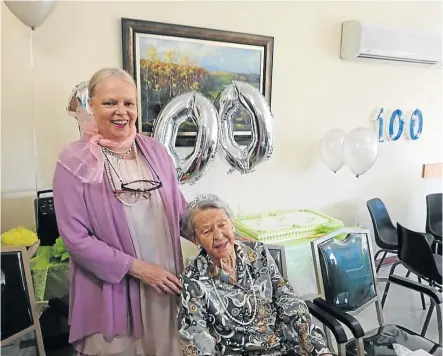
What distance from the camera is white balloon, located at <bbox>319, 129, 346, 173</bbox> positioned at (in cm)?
308

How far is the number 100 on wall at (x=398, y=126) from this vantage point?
3.59 meters

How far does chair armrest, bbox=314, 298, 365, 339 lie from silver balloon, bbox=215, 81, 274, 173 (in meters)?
0.96

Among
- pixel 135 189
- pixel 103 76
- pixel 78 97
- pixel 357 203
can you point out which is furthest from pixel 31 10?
pixel 357 203

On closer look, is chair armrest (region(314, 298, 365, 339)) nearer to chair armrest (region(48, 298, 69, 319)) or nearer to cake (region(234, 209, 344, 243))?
cake (region(234, 209, 344, 243))

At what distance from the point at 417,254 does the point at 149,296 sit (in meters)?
2.00

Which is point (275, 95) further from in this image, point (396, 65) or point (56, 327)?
point (56, 327)

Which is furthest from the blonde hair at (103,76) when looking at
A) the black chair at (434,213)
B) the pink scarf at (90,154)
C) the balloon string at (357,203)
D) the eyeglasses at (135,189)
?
the black chair at (434,213)

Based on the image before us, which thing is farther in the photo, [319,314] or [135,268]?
[319,314]

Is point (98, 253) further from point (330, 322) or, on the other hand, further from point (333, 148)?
point (333, 148)

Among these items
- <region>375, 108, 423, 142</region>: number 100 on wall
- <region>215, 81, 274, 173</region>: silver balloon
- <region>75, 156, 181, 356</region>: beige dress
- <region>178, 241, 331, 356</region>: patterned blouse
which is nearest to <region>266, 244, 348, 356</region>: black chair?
<region>178, 241, 331, 356</region>: patterned blouse

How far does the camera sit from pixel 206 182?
113 inches

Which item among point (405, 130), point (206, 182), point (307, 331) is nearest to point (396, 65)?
point (405, 130)

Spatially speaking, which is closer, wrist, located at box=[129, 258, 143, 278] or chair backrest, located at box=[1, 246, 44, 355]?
wrist, located at box=[129, 258, 143, 278]

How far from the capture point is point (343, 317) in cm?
167
